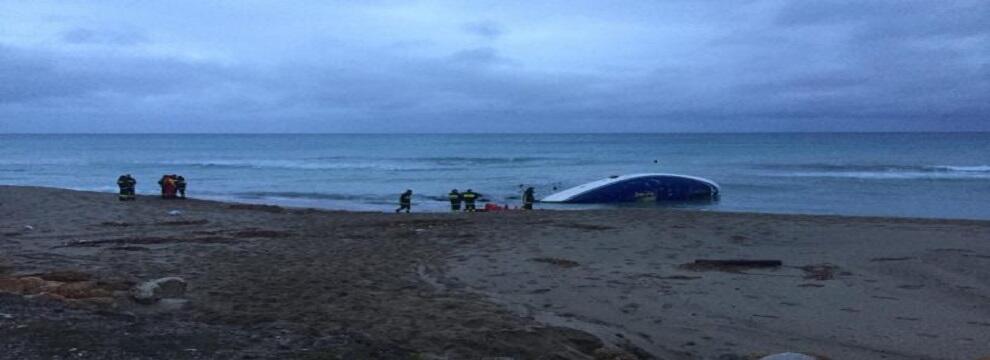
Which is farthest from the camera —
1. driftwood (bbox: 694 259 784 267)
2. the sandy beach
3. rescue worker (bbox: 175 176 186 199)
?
rescue worker (bbox: 175 176 186 199)

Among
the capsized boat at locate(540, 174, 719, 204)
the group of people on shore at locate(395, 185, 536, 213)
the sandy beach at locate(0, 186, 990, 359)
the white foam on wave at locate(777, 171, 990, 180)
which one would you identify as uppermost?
the white foam on wave at locate(777, 171, 990, 180)

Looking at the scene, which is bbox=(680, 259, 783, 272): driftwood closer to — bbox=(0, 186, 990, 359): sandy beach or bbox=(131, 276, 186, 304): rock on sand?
bbox=(0, 186, 990, 359): sandy beach

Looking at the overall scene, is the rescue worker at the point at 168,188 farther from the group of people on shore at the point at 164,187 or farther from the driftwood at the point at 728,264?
the driftwood at the point at 728,264

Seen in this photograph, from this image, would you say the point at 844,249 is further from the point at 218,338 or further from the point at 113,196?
the point at 113,196

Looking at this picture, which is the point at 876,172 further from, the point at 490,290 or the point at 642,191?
the point at 490,290

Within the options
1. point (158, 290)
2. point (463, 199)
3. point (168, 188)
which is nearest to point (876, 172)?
point (463, 199)

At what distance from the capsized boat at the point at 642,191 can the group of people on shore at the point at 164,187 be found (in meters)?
11.8

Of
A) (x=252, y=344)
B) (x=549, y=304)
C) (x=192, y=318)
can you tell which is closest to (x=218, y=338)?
(x=252, y=344)

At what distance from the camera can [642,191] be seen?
91.6 ft

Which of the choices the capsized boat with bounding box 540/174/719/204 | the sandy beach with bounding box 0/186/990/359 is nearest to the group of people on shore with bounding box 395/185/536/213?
the capsized boat with bounding box 540/174/719/204

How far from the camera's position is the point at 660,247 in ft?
45.3

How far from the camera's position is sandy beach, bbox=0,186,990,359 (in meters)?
6.65

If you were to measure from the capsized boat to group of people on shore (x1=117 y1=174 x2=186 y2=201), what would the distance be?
1177 cm

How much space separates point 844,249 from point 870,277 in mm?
3003
